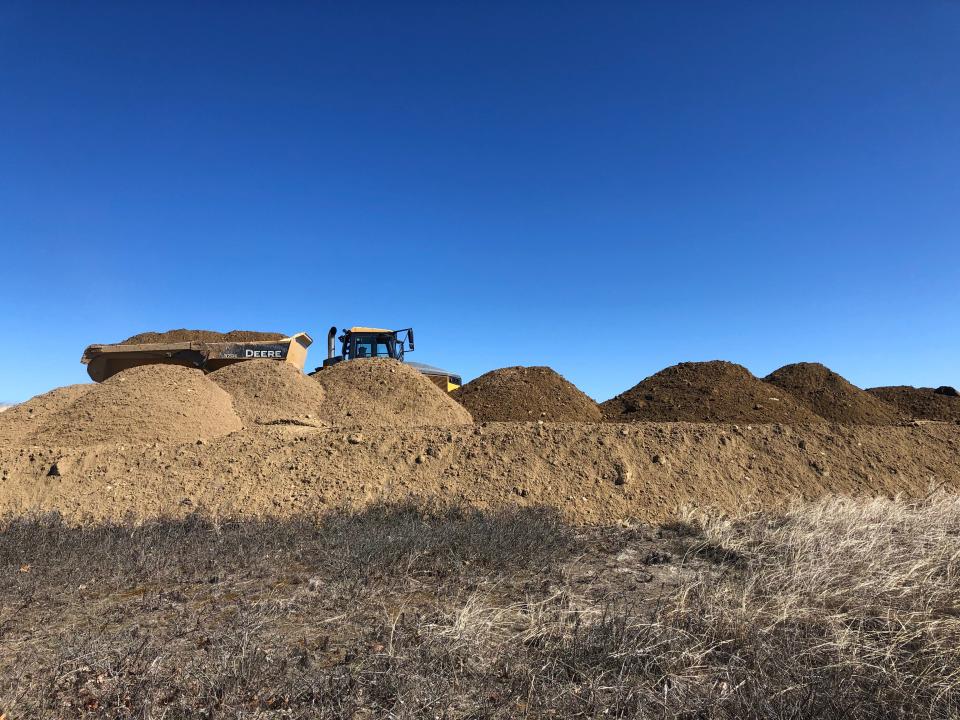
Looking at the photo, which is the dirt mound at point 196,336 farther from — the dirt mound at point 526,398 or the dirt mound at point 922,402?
the dirt mound at point 922,402

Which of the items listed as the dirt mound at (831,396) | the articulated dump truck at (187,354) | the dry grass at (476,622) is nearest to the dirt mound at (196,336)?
the articulated dump truck at (187,354)

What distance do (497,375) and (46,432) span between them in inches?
481

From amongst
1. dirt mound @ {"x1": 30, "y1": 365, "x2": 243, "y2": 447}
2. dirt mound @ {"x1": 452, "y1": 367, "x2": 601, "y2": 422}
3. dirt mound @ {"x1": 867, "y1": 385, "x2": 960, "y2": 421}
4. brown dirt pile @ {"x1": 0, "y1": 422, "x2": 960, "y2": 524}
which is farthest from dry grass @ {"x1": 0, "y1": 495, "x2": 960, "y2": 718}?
dirt mound @ {"x1": 867, "y1": 385, "x2": 960, "y2": 421}

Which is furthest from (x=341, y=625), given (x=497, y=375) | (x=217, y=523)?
(x=497, y=375)

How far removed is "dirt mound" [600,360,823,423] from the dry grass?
9264mm

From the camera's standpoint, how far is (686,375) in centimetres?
1894

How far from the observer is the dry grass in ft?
10.7

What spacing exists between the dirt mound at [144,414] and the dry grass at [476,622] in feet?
12.2

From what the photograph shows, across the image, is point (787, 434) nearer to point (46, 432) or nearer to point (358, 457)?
point (358, 457)

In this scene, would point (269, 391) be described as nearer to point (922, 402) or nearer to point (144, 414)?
point (144, 414)

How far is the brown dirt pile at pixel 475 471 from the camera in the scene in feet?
27.0

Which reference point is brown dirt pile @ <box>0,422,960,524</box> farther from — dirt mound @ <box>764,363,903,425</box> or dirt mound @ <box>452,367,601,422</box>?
dirt mound @ <box>764,363,903,425</box>

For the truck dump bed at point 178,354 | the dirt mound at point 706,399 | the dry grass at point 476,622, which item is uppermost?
the truck dump bed at point 178,354

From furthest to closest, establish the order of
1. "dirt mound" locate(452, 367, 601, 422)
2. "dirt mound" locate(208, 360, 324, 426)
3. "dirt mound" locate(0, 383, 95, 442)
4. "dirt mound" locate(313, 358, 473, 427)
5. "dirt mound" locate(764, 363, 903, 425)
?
"dirt mound" locate(764, 363, 903, 425) < "dirt mound" locate(452, 367, 601, 422) < "dirt mound" locate(313, 358, 473, 427) < "dirt mound" locate(208, 360, 324, 426) < "dirt mound" locate(0, 383, 95, 442)
